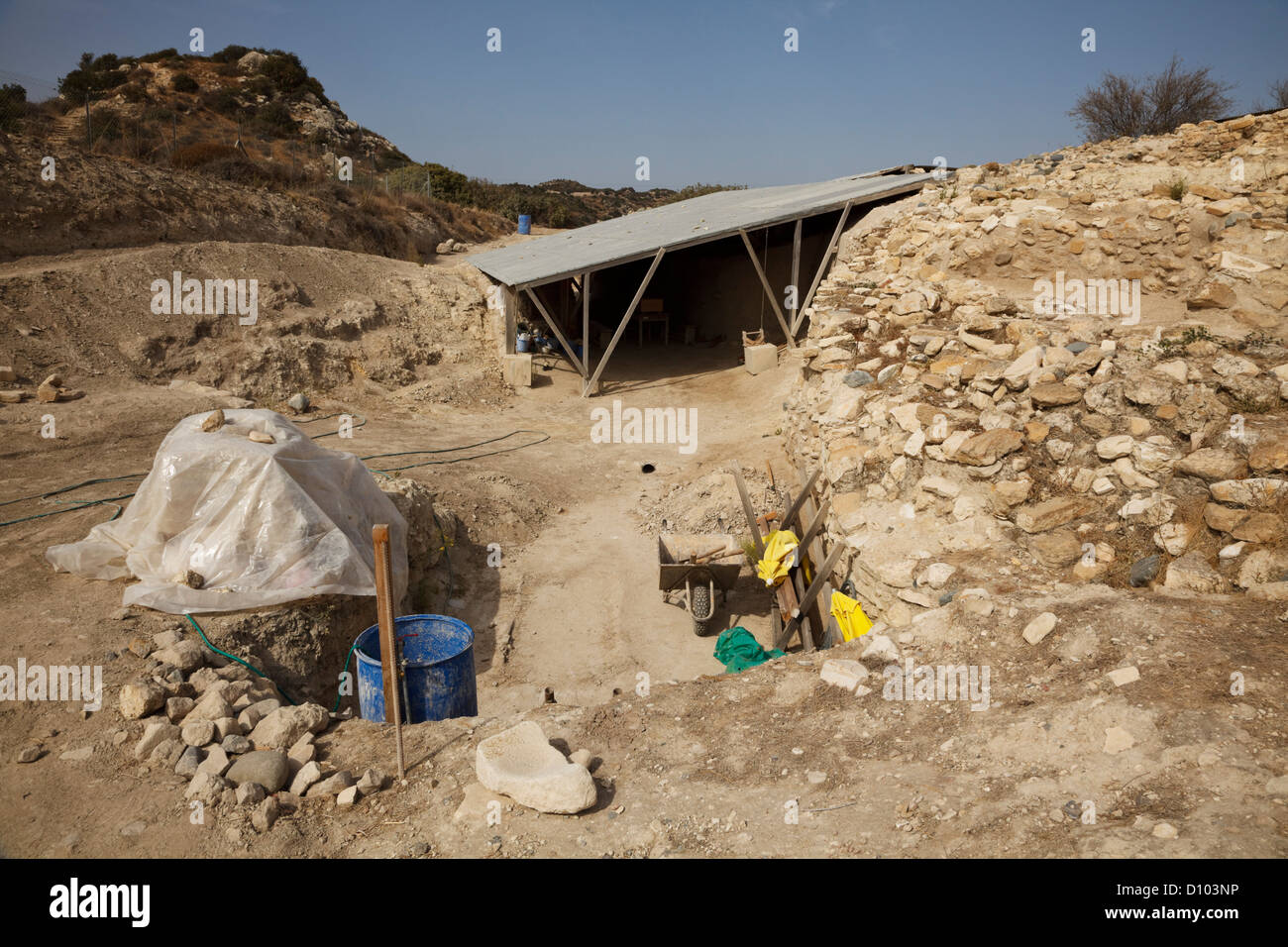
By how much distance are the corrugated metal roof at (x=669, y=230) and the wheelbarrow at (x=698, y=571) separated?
737 cm

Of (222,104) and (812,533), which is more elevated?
(222,104)

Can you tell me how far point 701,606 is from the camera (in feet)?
25.1

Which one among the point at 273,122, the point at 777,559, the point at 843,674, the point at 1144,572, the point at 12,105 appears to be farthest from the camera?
the point at 273,122

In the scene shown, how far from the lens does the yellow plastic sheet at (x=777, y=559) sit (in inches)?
288

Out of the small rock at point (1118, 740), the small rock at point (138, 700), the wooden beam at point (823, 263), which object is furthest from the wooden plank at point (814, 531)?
the wooden beam at point (823, 263)

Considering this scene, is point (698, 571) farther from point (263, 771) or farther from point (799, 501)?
point (263, 771)

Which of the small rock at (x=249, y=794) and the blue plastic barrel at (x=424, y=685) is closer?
the small rock at (x=249, y=794)

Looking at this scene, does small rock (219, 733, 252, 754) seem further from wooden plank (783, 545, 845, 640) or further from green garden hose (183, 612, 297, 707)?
wooden plank (783, 545, 845, 640)

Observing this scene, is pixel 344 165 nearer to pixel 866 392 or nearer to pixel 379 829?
pixel 866 392

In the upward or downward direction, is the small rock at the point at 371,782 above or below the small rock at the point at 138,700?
below

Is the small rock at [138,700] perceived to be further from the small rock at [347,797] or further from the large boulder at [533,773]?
the large boulder at [533,773]

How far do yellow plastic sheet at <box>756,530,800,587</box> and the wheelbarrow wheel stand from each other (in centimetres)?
61

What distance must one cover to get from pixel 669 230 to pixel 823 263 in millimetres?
3325

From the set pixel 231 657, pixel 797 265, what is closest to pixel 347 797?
pixel 231 657
